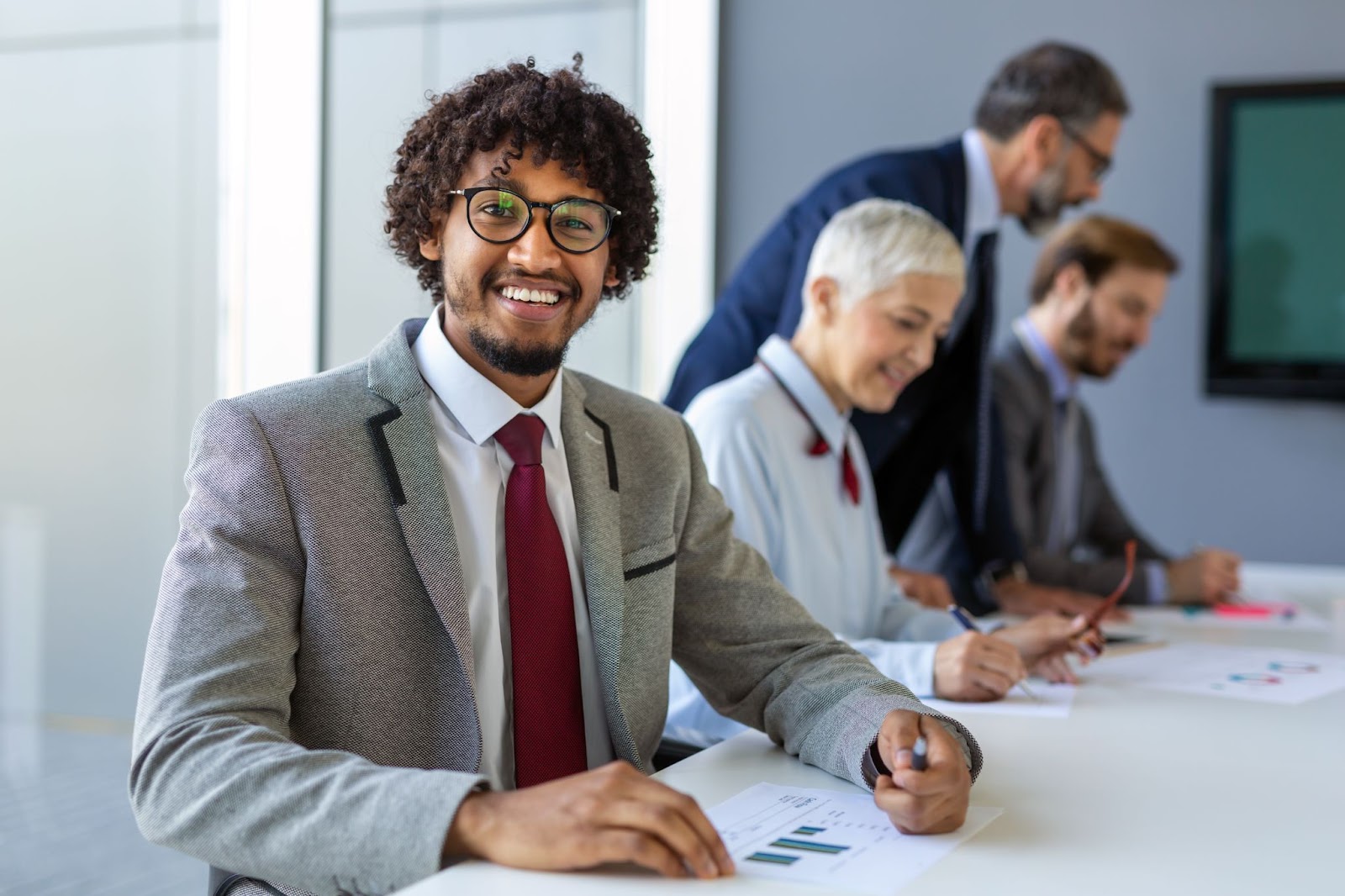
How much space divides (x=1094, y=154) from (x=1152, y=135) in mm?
1513

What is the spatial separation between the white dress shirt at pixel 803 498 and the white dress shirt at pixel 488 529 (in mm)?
573

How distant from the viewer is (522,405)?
59.9 inches

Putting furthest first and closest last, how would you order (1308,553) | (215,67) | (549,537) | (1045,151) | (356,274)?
(1308,553), (1045,151), (356,274), (215,67), (549,537)

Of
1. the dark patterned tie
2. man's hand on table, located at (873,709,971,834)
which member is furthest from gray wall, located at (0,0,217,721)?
the dark patterned tie

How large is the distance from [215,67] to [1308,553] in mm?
3555

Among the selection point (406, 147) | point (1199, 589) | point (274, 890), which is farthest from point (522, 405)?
point (1199, 589)

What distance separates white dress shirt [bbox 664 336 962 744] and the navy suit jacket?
0.40 metres

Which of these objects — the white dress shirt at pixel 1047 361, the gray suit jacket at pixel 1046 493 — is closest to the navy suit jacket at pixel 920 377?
the gray suit jacket at pixel 1046 493

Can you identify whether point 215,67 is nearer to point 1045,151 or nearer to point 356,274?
point 356,274

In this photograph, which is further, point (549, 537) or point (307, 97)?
point (307, 97)

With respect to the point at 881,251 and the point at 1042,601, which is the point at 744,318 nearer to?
the point at 881,251

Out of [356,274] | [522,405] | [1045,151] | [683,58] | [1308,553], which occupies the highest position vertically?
[683,58]

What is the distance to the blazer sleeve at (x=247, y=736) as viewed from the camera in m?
1.02

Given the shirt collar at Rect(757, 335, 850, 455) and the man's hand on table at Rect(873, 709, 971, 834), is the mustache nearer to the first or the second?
the man's hand on table at Rect(873, 709, 971, 834)
